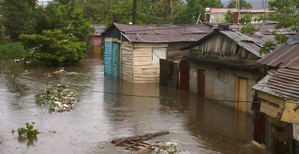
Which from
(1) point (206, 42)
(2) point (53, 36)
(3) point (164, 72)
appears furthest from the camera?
(2) point (53, 36)

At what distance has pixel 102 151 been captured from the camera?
1166 cm

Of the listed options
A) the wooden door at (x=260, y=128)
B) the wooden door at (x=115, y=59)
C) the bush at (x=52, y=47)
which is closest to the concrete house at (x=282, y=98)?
the wooden door at (x=260, y=128)

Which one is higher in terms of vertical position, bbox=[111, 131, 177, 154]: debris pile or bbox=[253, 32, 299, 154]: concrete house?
bbox=[253, 32, 299, 154]: concrete house

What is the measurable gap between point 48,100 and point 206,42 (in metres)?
8.17

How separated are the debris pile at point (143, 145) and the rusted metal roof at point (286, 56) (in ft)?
12.1

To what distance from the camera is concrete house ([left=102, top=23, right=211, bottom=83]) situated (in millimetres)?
24109

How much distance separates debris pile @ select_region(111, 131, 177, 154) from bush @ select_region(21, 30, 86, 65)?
19594 mm

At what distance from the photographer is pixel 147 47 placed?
24.2 meters

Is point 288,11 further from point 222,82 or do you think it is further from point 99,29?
point 99,29

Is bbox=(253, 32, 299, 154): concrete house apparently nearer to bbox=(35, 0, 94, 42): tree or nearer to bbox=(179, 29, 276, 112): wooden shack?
bbox=(179, 29, 276, 112): wooden shack

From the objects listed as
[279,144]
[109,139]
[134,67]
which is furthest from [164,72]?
[279,144]

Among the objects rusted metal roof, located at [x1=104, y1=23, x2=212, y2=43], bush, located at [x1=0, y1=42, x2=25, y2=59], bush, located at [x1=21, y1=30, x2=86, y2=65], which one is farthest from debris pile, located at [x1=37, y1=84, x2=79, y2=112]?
bush, located at [x1=0, y1=42, x2=25, y2=59]

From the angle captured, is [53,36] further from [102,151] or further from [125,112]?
[102,151]

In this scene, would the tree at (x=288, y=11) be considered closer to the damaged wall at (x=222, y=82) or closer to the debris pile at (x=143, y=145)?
the damaged wall at (x=222, y=82)
